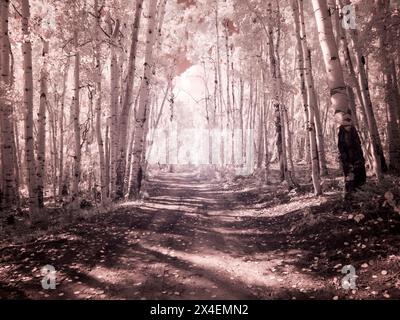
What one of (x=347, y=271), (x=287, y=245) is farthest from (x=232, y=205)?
(x=347, y=271)

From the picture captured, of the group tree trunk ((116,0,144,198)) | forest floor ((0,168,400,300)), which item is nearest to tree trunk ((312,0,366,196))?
forest floor ((0,168,400,300))

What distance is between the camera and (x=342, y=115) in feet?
28.7

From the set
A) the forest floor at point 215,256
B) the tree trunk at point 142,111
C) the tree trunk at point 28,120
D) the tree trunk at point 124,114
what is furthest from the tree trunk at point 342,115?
the tree trunk at point 28,120

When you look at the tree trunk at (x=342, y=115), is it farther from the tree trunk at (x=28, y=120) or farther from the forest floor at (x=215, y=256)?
the tree trunk at (x=28, y=120)

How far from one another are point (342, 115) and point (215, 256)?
4.67m

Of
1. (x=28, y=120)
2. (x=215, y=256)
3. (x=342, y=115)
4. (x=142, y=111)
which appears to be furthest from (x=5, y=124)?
(x=342, y=115)

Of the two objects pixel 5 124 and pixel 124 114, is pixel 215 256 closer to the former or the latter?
pixel 124 114

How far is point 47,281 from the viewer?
6.21 m

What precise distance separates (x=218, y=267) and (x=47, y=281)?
3170mm

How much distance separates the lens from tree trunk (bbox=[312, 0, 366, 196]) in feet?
28.1

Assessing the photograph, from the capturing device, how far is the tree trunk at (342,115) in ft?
28.1

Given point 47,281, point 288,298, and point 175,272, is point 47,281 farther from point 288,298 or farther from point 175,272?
point 288,298

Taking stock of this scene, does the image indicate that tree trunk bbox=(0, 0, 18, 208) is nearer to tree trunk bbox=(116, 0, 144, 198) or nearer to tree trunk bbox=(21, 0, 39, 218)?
tree trunk bbox=(21, 0, 39, 218)

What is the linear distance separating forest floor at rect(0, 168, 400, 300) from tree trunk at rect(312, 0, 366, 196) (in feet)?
2.83
